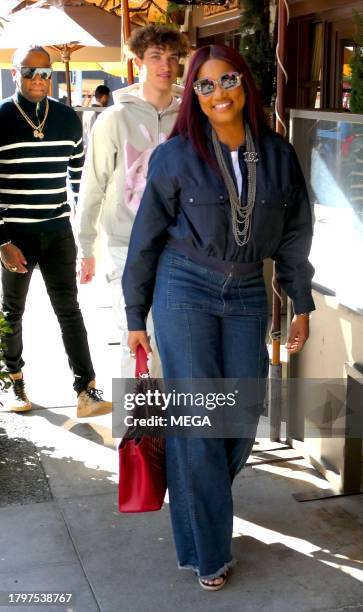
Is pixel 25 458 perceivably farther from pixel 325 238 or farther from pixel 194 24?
pixel 194 24

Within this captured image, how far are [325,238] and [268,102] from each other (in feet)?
9.44

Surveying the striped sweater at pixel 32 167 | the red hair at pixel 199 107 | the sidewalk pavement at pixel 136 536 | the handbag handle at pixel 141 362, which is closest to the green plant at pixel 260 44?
the striped sweater at pixel 32 167

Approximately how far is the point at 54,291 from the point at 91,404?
661 millimetres

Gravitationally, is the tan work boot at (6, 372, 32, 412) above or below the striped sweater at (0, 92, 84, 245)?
below

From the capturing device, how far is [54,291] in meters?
5.41

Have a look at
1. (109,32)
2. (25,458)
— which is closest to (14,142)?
(25,458)

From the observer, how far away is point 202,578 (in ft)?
11.4

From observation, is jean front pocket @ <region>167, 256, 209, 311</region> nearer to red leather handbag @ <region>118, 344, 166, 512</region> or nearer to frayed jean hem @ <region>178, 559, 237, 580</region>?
red leather handbag @ <region>118, 344, 166, 512</region>

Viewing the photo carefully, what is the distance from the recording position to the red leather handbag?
3.53m

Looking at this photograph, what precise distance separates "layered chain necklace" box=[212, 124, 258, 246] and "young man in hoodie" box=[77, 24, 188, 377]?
1.03 meters

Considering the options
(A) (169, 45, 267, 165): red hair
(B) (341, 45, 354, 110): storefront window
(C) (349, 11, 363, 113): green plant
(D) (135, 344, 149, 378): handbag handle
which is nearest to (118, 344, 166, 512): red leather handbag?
(D) (135, 344, 149, 378): handbag handle

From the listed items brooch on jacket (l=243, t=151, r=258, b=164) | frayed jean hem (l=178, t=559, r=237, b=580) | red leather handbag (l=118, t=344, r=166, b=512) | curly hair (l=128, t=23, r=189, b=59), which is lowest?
frayed jean hem (l=178, t=559, r=237, b=580)

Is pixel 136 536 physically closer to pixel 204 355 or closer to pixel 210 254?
pixel 204 355

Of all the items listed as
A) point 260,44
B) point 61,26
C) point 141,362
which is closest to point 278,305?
point 141,362
